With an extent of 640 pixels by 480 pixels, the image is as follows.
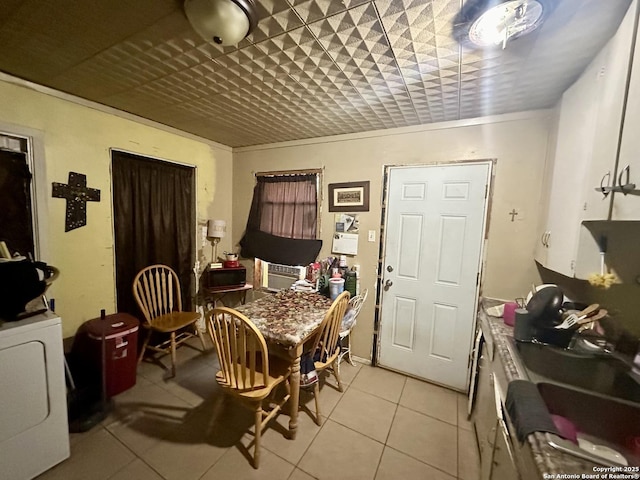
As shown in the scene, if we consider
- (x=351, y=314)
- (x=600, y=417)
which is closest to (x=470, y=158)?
(x=351, y=314)

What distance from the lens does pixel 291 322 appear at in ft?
5.58

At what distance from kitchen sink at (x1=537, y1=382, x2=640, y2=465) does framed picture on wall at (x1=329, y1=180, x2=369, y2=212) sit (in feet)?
6.09

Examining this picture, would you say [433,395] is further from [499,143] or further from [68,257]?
[68,257]

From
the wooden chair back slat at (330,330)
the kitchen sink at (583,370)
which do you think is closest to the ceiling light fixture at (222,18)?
the wooden chair back slat at (330,330)

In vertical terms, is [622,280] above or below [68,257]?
above

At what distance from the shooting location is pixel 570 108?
144cm

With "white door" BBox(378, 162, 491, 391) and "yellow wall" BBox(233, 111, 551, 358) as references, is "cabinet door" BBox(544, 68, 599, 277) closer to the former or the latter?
"yellow wall" BBox(233, 111, 551, 358)

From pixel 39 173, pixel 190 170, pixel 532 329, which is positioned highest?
pixel 190 170

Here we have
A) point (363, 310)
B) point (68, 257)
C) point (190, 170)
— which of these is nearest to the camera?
point (68, 257)

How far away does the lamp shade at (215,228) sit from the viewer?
2959 millimetres

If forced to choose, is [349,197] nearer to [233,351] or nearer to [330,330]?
[330,330]

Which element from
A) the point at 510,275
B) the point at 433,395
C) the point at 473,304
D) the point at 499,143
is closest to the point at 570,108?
the point at 499,143

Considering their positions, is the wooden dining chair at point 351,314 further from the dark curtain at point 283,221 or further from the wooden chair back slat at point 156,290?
the wooden chair back slat at point 156,290

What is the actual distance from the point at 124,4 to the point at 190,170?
1916 mm
